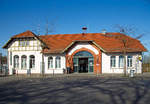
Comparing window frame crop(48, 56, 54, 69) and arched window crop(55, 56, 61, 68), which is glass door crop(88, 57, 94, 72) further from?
window frame crop(48, 56, 54, 69)

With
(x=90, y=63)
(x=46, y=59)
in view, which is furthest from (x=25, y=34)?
(x=90, y=63)

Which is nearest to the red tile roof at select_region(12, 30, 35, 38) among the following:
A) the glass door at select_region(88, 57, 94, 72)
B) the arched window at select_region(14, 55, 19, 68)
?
the arched window at select_region(14, 55, 19, 68)

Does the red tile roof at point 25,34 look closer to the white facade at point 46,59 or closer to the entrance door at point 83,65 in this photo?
the white facade at point 46,59

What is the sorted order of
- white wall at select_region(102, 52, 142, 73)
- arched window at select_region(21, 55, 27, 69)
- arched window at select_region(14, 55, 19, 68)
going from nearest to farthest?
white wall at select_region(102, 52, 142, 73), arched window at select_region(21, 55, 27, 69), arched window at select_region(14, 55, 19, 68)

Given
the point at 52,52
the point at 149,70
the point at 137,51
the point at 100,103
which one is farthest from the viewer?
the point at 149,70

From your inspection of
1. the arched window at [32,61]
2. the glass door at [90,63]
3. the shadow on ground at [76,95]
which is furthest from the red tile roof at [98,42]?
the shadow on ground at [76,95]

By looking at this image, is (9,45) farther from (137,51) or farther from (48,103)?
(48,103)

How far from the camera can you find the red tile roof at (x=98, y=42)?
85.6 ft

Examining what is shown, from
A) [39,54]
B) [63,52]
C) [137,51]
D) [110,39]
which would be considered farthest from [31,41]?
[137,51]

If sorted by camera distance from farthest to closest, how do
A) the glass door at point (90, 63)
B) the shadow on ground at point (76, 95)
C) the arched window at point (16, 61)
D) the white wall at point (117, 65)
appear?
the arched window at point (16, 61)
the glass door at point (90, 63)
the white wall at point (117, 65)
the shadow on ground at point (76, 95)

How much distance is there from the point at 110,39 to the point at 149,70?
884 cm

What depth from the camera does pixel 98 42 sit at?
28578 mm

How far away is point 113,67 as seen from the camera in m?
26.2

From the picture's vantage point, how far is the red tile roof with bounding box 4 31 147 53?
26080 millimetres
